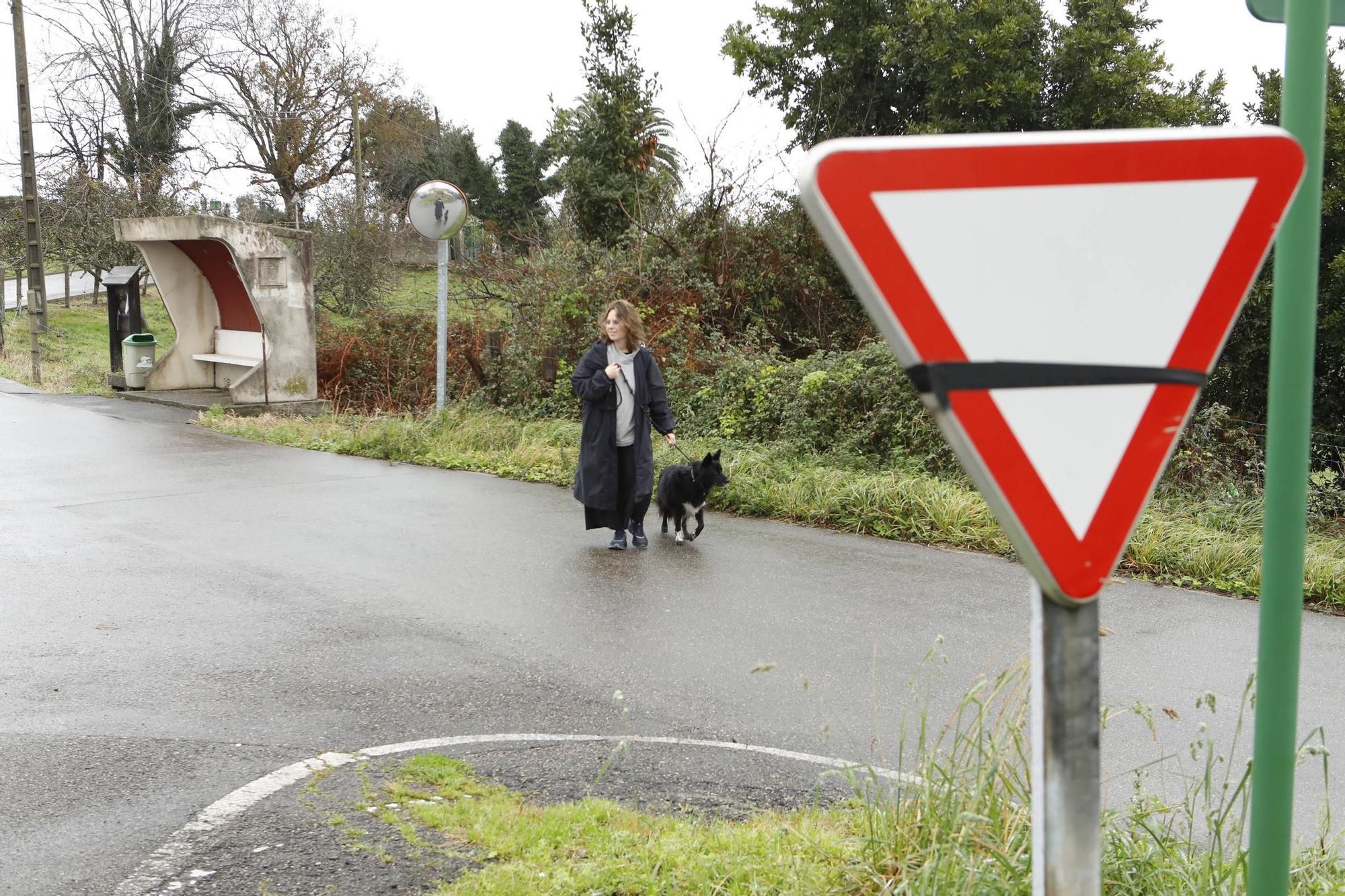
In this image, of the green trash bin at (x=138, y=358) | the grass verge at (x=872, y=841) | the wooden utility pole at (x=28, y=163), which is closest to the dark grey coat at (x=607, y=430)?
the grass verge at (x=872, y=841)

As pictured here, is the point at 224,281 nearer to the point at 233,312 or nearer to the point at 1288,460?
the point at 233,312

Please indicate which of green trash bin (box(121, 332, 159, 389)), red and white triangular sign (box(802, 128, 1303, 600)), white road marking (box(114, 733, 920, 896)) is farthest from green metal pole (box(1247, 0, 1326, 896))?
green trash bin (box(121, 332, 159, 389))

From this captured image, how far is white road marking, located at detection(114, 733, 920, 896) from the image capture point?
3.57m

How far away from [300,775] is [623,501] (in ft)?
15.4

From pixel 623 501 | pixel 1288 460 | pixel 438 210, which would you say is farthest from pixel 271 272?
→ pixel 1288 460

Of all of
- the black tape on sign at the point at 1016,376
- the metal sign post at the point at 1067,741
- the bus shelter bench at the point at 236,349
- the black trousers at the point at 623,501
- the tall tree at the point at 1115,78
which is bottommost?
the black trousers at the point at 623,501

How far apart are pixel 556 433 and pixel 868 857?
10733 mm

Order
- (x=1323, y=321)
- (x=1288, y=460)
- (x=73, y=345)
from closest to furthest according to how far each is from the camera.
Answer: (x=1288, y=460) → (x=1323, y=321) → (x=73, y=345)

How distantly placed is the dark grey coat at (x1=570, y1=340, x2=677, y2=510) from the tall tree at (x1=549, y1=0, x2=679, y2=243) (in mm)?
9470

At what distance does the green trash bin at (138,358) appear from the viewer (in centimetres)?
1886

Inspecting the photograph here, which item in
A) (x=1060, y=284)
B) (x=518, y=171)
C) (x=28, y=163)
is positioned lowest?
(x=1060, y=284)

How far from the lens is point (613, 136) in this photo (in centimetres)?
1814

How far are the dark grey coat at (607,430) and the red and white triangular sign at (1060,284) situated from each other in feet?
23.4

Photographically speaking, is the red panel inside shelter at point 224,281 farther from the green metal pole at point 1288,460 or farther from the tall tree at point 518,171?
the tall tree at point 518,171
